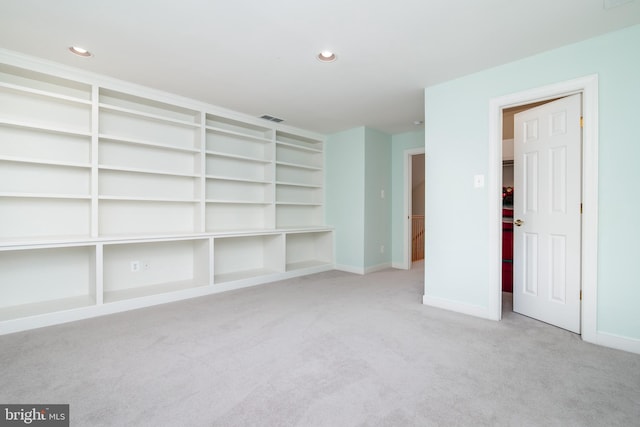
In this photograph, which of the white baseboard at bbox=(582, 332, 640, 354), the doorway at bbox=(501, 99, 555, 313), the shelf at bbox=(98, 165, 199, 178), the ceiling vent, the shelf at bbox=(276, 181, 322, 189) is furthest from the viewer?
the shelf at bbox=(276, 181, 322, 189)

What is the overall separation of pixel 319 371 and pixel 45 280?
2930 mm

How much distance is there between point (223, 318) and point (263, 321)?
0.39 m

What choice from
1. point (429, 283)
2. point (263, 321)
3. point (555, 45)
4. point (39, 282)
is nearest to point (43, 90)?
point (39, 282)

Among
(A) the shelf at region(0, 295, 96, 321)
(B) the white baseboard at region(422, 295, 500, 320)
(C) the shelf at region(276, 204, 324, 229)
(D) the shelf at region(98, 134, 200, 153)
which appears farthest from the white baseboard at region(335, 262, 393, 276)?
(A) the shelf at region(0, 295, 96, 321)

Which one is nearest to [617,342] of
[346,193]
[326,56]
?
[326,56]

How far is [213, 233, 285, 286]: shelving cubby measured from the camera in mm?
4102

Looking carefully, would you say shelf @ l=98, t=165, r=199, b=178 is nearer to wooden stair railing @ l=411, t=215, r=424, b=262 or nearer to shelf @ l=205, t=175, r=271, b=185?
shelf @ l=205, t=175, r=271, b=185

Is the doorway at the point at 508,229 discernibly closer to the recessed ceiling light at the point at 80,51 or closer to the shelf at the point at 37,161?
the recessed ceiling light at the point at 80,51

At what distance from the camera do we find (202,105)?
3561 mm

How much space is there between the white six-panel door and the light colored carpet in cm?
24

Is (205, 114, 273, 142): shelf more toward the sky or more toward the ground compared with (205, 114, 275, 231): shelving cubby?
more toward the sky

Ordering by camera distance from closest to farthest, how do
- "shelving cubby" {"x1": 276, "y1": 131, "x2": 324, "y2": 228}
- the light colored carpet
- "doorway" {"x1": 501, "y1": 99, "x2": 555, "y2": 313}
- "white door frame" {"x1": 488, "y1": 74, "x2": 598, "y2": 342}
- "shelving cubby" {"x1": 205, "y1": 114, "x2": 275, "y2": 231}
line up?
1. the light colored carpet
2. "white door frame" {"x1": 488, "y1": 74, "x2": 598, "y2": 342}
3. "doorway" {"x1": 501, "y1": 99, "x2": 555, "y2": 313}
4. "shelving cubby" {"x1": 205, "y1": 114, "x2": 275, "y2": 231}
5. "shelving cubby" {"x1": 276, "y1": 131, "x2": 324, "y2": 228}

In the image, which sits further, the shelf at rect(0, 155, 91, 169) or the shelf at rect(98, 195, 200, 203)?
the shelf at rect(98, 195, 200, 203)

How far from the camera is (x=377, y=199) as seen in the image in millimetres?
4801
